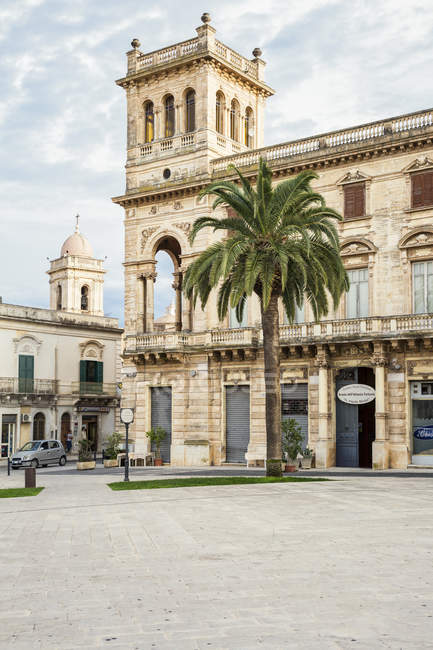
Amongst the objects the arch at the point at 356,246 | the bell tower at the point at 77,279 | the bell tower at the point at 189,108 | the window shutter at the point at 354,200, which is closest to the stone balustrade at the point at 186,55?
the bell tower at the point at 189,108

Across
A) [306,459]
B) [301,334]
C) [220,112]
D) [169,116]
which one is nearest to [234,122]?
[220,112]

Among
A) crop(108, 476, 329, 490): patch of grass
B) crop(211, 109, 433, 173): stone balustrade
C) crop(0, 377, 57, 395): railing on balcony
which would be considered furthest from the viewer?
crop(0, 377, 57, 395): railing on balcony

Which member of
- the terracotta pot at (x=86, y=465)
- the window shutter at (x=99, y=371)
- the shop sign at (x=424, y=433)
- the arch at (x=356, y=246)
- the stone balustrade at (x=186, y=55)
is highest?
the stone balustrade at (x=186, y=55)

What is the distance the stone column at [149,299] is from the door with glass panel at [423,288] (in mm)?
15233

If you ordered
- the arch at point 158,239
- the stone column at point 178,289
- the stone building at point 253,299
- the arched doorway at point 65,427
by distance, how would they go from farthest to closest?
the arched doorway at point 65,427 → the stone column at point 178,289 → the arch at point 158,239 → the stone building at point 253,299

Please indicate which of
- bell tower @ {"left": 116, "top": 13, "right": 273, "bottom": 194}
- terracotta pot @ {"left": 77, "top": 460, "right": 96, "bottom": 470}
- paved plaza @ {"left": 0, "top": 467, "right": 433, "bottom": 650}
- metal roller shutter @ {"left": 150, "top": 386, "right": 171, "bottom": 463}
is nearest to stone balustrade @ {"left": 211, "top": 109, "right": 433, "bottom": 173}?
bell tower @ {"left": 116, "top": 13, "right": 273, "bottom": 194}

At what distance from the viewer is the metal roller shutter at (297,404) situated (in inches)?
1447

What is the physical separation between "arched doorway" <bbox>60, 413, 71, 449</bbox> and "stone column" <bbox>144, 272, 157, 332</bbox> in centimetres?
1586

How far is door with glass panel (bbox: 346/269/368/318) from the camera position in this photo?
3575cm

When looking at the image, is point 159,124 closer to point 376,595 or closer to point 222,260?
point 222,260

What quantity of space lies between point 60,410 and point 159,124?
22316 mm

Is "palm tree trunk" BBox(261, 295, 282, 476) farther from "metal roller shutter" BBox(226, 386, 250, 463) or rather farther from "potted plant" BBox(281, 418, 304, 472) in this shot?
"metal roller shutter" BBox(226, 386, 250, 463)

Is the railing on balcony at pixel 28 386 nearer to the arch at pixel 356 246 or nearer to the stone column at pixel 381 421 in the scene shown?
the arch at pixel 356 246

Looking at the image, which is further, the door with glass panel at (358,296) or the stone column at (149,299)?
the stone column at (149,299)
